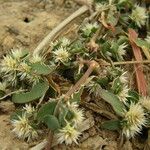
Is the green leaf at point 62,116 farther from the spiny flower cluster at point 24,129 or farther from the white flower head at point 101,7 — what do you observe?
the white flower head at point 101,7

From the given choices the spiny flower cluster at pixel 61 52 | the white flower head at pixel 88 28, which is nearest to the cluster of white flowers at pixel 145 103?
the spiny flower cluster at pixel 61 52

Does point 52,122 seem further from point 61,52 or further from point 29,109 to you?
point 61,52

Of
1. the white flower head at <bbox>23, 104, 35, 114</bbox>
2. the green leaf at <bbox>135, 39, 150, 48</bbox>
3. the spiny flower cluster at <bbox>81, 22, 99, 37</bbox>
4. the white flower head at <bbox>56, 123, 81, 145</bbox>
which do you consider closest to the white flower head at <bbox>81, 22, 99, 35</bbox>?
the spiny flower cluster at <bbox>81, 22, 99, 37</bbox>

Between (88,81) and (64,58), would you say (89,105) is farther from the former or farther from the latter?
(64,58)

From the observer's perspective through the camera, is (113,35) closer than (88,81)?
No

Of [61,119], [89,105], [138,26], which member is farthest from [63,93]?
[138,26]

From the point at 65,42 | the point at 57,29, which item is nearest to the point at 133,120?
the point at 65,42
